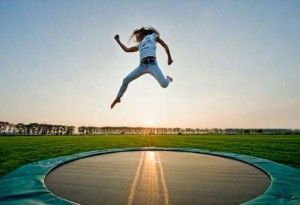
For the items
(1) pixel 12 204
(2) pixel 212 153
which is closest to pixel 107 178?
(1) pixel 12 204

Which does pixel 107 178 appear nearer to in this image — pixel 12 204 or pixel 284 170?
pixel 12 204

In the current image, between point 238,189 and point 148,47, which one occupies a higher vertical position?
point 148,47

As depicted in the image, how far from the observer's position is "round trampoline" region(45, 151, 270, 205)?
106 inches

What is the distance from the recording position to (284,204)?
8.35 feet

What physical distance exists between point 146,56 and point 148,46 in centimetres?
18

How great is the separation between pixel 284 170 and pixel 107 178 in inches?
95.3

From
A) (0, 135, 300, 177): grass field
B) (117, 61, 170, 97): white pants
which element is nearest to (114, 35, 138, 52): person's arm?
(117, 61, 170, 97): white pants

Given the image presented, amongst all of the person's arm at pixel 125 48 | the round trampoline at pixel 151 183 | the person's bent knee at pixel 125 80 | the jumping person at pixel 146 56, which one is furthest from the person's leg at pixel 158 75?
the round trampoline at pixel 151 183

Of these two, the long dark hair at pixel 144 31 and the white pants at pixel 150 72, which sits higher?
the long dark hair at pixel 144 31

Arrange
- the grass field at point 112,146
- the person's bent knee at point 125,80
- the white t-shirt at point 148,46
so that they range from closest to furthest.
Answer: the white t-shirt at point 148,46 < the person's bent knee at point 125,80 < the grass field at point 112,146

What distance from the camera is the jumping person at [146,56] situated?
4.22 meters

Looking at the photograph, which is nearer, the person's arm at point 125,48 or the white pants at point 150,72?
the white pants at point 150,72

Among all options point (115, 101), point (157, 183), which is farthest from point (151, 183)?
point (115, 101)

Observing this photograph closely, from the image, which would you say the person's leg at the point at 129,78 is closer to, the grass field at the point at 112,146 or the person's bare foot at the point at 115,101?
the person's bare foot at the point at 115,101
